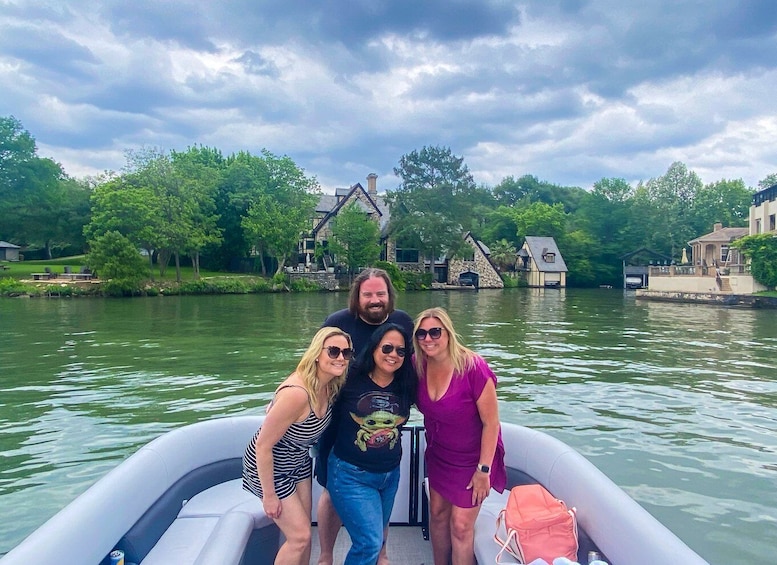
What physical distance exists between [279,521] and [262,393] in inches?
→ 281

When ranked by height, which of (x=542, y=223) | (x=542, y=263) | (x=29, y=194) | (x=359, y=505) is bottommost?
(x=359, y=505)

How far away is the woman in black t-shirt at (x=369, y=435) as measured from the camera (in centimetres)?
276

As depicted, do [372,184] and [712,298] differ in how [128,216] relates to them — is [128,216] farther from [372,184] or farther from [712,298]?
[712,298]

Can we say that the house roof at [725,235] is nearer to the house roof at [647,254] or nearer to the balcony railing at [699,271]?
the balcony railing at [699,271]

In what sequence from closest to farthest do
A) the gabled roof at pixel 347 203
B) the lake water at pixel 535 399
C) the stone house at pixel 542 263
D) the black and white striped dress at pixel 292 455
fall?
the black and white striped dress at pixel 292 455 → the lake water at pixel 535 399 → the gabled roof at pixel 347 203 → the stone house at pixel 542 263

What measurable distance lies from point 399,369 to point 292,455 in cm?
67

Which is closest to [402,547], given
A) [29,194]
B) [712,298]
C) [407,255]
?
[712,298]

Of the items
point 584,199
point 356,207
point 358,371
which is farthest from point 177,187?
point 584,199

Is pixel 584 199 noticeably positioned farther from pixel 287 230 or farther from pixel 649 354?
pixel 649 354

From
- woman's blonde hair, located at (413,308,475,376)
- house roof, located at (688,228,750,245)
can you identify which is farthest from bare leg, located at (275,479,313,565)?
house roof, located at (688,228,750,245)

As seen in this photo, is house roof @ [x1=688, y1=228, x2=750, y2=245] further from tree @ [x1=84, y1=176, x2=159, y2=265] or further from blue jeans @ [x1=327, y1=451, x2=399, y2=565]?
blue jeans @ [x1=327, y1=451, x2=399, y2=565]

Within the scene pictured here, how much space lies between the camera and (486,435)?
2.82m

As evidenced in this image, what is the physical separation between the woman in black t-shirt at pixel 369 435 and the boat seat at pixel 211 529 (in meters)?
0.56

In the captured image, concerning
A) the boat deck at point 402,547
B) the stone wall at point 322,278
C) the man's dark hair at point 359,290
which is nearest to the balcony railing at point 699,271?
the stone wall at point 322,278
